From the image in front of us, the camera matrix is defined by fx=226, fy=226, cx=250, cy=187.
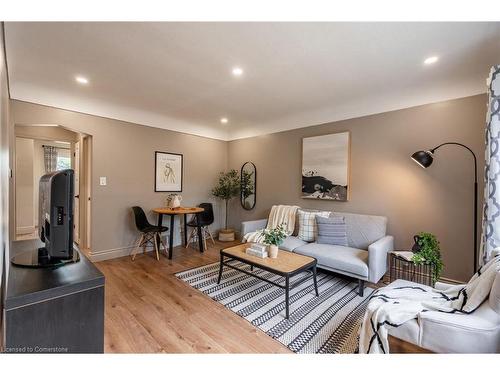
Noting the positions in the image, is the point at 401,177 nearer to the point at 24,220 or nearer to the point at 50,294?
the point at 50,294

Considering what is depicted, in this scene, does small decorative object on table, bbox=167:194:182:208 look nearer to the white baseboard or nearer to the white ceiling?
the white ceiling

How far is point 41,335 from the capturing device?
0.87 meters

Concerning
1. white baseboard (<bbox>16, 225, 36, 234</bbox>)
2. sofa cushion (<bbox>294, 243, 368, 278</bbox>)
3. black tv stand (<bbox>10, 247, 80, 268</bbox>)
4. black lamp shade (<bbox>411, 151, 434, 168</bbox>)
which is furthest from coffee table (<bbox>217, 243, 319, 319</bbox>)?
white baseboard (<bbox>16, 225, 36, 234</bbox>)

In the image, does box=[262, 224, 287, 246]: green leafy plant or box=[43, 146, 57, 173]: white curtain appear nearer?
box=[262, 224, 287, 246]: green leafy plant

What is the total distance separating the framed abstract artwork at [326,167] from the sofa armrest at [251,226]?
0.87 metres

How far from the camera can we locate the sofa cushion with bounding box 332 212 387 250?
2934 mm

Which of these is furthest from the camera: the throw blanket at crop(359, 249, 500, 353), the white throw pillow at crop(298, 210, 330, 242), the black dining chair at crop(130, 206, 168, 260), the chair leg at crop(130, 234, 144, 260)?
the chair leg at crop(130, 234, 144, 260)

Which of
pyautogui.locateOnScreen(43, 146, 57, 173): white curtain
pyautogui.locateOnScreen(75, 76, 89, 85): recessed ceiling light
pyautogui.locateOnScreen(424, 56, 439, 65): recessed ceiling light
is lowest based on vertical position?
pyautogui.locateOnScreen(43, 146, 57, 173): white curtain

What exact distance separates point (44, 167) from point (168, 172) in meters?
4.23

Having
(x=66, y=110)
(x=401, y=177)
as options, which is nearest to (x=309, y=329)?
(x=401, y=177)

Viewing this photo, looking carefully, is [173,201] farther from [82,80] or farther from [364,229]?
[364,229]

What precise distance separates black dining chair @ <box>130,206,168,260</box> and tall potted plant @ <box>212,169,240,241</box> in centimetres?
129

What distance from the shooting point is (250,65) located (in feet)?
7.53

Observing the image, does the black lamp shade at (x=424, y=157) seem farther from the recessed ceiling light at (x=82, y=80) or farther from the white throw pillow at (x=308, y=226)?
the recessed ceiling light at (x=82, y=80)
